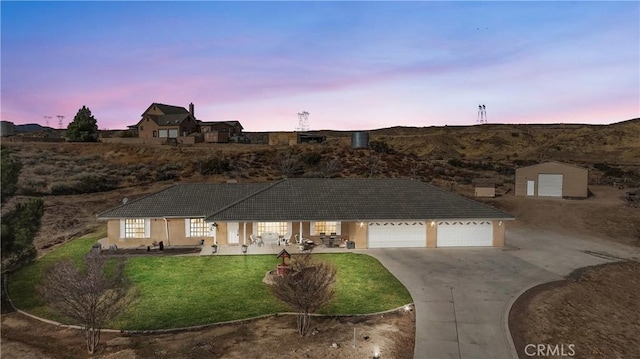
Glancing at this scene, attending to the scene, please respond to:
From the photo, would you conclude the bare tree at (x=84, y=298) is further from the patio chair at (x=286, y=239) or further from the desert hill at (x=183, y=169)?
the desert hill at (x=183, y=169)

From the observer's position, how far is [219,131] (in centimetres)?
8344

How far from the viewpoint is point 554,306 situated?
1842 centimetres

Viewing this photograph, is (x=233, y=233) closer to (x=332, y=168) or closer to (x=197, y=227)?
(x=197, y=227)

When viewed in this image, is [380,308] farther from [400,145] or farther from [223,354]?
[400,145]

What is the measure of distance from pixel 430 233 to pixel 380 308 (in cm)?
1222

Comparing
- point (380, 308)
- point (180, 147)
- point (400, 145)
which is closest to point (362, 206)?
point (380, 308)

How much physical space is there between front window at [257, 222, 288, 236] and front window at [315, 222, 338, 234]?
223cm

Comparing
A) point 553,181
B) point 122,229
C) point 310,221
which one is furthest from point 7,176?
point 553,181

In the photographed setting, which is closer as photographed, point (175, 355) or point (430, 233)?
point (175, 355)

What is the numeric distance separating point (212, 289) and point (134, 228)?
11.6 meters

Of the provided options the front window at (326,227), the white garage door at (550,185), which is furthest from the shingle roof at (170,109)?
the white garage door at (550,185)

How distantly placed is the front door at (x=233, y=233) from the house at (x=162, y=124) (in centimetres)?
5630

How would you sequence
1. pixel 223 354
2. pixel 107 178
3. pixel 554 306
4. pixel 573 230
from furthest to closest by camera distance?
1. pixel 107 178
2. pixel 573 230
3. pixel 554 306
4. pixel 223 354

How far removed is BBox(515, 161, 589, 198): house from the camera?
152ft
